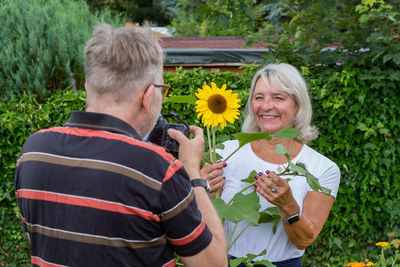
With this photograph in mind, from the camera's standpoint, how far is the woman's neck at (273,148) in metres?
2.17

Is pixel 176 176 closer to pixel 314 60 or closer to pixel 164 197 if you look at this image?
pixel 164 197

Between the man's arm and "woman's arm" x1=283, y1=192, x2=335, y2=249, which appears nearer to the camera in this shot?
the man's arm

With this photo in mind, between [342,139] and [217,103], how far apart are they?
104 inches

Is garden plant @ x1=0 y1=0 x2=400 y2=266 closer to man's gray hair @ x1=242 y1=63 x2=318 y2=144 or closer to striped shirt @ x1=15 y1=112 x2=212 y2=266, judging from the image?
man's gray hair @ x1=242 y1=63 x2=318 y2=144

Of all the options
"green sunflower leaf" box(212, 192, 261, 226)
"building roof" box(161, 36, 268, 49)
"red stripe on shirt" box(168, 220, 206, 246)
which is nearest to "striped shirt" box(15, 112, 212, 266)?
"red stripe on shirt" box(168, 220, 206, 246)

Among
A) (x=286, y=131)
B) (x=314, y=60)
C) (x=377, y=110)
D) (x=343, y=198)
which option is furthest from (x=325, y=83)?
(x=286, y=131)

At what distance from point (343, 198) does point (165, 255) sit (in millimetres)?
3234

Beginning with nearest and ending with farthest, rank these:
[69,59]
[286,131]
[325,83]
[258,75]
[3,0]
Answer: [286,131], [258,75], [325,83], [69,59], [3,0]

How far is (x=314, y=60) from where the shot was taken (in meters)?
3.96

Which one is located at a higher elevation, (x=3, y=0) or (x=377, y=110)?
(x=3, y=0)

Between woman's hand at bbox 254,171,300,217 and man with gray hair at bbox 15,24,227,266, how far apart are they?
0.50m

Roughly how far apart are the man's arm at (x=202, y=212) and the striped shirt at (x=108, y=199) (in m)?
0.03

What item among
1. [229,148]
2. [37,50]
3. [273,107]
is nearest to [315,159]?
[273,107]

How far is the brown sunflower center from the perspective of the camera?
171 centimetres
